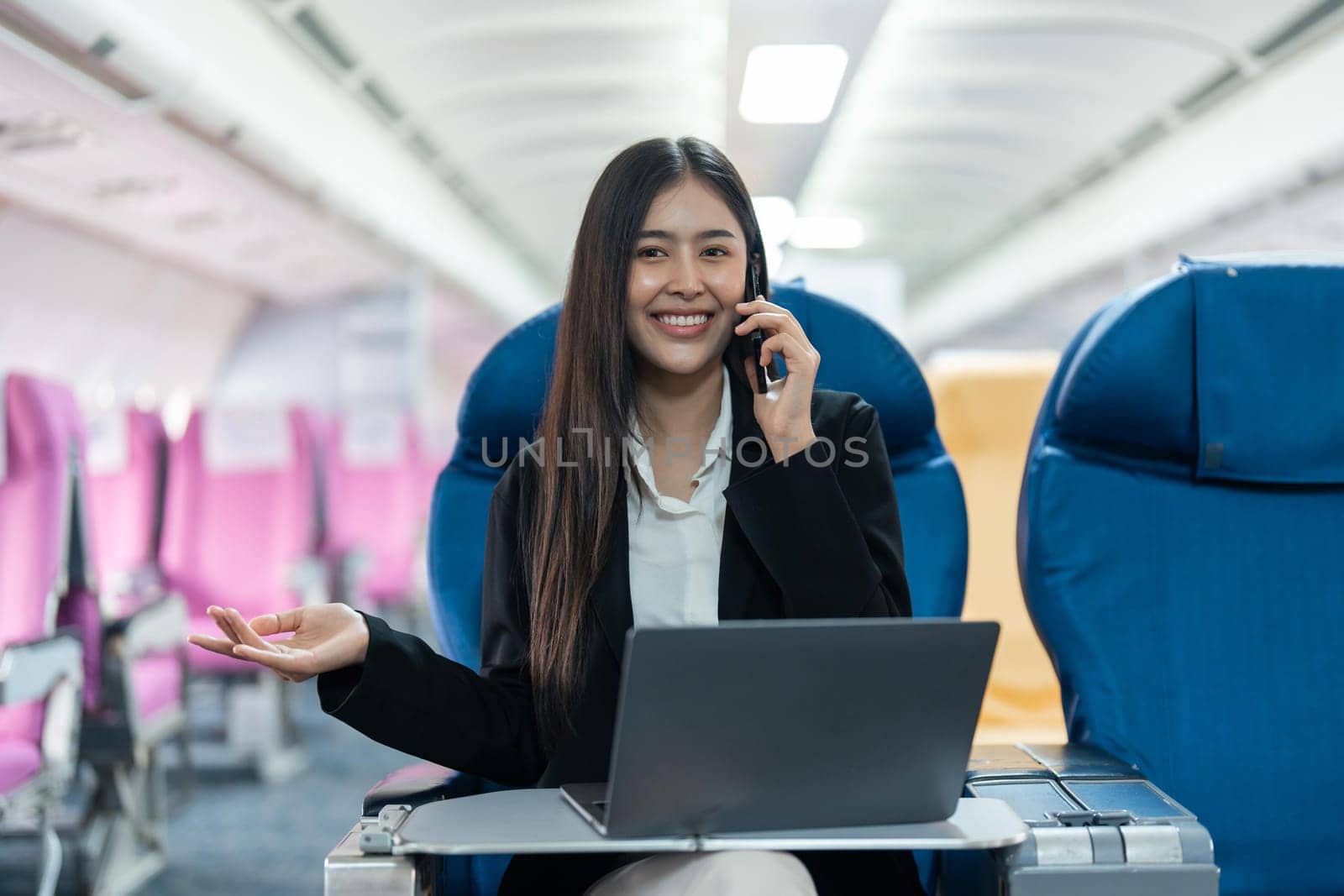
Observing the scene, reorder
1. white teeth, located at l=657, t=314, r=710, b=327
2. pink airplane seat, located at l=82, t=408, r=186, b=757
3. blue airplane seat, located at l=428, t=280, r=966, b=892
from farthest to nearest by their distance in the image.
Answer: pink airplane seat, located at l=82, t=408, r=186, b=757, blue airplane seat, located at l=428, t=280, r=966, b=892, white teeth, located at l=657, t=314, r=710, b=327

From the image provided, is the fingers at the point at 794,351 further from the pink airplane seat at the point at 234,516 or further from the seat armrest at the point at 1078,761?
the pink airplane seat at the point at 234,516

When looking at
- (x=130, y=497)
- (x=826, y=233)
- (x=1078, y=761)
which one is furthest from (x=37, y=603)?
(x=826, y=233)

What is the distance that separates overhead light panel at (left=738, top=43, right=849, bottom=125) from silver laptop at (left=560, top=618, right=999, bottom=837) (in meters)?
3.13

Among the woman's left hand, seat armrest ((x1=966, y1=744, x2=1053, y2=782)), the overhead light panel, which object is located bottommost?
seat armrest ((x1=966, y1=744, x2=1053, y2=782))

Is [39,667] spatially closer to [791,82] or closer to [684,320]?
[684,320]

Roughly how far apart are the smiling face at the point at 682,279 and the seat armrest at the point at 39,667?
57.8 inches

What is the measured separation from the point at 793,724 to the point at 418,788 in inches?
21.3

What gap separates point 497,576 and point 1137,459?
3.03 ft

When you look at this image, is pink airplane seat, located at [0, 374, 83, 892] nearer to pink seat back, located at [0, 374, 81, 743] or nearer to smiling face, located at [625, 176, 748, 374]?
pink seat back, located at [0, 374, 81, 743]

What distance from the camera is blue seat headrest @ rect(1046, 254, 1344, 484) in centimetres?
158

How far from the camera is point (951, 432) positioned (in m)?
2.51

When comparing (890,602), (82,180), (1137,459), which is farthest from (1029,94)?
(890,602)

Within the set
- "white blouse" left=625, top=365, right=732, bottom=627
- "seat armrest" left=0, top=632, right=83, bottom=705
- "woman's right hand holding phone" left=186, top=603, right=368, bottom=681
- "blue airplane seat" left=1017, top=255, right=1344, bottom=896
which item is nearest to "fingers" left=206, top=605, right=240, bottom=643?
"woman's right hand holding phone" left=186, top=603, right=368, bottom=681

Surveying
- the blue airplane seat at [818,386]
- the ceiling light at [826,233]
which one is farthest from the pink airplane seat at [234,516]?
the ceiling light at [826,233]
